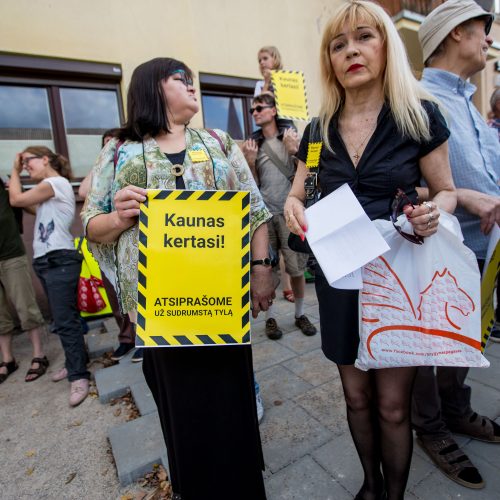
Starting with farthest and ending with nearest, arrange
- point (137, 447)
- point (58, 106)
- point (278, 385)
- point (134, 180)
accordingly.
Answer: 1. point (58, 106)
2. point (278, 385)
3. point (137, 447)
4. point (134, 180)

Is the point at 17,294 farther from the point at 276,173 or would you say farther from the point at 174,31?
the point at 174,31

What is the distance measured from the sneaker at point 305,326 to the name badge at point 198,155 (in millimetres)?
2484

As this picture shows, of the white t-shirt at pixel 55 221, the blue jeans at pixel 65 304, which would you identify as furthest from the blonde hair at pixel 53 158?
the blue jeans at pixel 65 304

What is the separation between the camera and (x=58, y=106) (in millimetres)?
4746

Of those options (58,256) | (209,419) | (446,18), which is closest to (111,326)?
(58,256)

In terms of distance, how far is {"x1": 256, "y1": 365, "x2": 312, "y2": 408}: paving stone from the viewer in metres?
2.64

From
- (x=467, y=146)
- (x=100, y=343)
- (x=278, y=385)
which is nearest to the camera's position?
(x=467, y=146)

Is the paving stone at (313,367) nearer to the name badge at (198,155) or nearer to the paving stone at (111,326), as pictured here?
the name badge at (198,155)

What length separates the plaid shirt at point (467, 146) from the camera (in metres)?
1.70

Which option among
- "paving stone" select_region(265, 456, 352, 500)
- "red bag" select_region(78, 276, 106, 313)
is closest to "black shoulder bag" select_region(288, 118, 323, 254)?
"paving stone" select_region(265, 456, 352, 500)

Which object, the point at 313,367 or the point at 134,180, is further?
the point at 313,367

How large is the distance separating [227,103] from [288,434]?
5.06m

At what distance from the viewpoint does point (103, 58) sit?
4719 millimetres

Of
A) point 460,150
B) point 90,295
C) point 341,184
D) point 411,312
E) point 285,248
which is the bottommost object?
point 90,295
